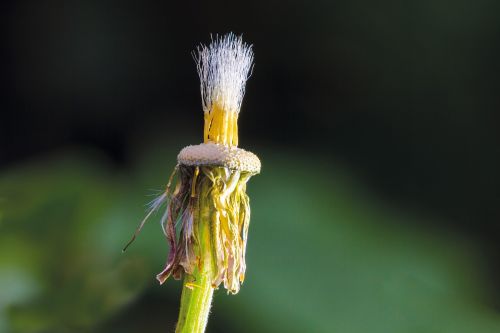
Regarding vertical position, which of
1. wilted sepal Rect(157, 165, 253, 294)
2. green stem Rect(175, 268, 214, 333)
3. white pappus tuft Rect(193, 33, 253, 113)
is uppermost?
white pappus tuft Rect(193, 33, 253, 113)

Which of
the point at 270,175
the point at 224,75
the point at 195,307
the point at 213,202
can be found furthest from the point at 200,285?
the point at 270,175

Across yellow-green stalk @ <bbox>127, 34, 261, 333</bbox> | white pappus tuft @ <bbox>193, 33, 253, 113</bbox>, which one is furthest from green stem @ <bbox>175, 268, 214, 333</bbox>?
white pappus tuft @ <bbox>193, 33, 253, 113</bbox>

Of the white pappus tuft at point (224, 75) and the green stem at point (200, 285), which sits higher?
the white pappus tuft at point (224, 75)

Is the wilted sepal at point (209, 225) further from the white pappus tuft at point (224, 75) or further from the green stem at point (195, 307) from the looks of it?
the white pappus tuft at point (224, 75)

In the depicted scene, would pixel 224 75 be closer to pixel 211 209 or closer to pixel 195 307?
pixel 211 209

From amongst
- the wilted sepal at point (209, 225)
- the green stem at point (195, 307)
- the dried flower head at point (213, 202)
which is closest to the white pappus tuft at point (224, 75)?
the dried flower head at point (213, 202)

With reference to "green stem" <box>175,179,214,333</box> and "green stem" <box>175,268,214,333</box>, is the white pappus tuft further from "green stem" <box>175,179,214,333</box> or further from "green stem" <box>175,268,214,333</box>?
"green stem" <box>175,268,214,333</box>

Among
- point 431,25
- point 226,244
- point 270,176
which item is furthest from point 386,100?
point 226,244
